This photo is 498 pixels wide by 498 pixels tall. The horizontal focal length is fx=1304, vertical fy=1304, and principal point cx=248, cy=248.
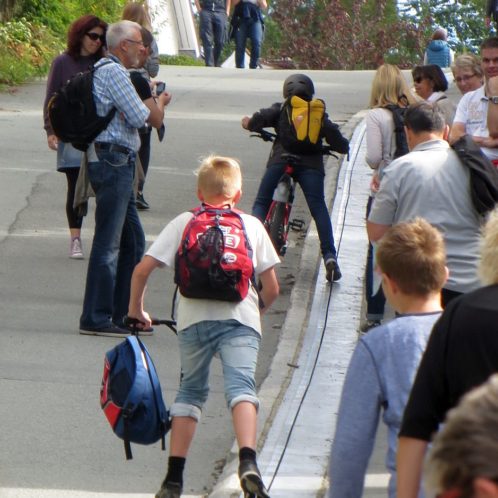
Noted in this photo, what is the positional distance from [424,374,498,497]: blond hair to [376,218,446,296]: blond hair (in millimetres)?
1700

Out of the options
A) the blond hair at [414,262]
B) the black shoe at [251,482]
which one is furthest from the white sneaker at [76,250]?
the blond hair at [414,262]

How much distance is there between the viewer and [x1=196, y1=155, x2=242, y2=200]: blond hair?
573 cm

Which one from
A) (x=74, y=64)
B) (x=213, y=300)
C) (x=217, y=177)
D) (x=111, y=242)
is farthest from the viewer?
(x=74, y=64)

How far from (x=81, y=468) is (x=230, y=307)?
113cm

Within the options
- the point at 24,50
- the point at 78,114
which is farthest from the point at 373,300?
the point at 24,50

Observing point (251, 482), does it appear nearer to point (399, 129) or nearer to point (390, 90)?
point (399, 129)

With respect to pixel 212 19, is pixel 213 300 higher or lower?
higher

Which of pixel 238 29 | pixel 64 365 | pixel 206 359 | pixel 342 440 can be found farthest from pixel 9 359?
pixel 238 29

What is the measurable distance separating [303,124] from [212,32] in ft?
57.0

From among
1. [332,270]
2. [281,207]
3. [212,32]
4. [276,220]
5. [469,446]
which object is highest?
[469,446]

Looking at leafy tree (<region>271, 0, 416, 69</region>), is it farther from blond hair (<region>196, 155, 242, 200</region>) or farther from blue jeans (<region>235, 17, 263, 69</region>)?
blond hair (<region>196, 155, 242, 200</region>)

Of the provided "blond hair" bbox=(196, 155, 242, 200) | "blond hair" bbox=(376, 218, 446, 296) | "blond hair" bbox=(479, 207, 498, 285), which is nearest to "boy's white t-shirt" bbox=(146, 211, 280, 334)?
"blond hair" bbox=(196, 155, 242, 200)

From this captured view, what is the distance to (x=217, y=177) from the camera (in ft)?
18.8

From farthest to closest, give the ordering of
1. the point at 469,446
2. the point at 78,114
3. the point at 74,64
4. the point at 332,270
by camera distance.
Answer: the point at 332,270 → the point at 74,64 → the point at 78,114 → the point at 469,446
